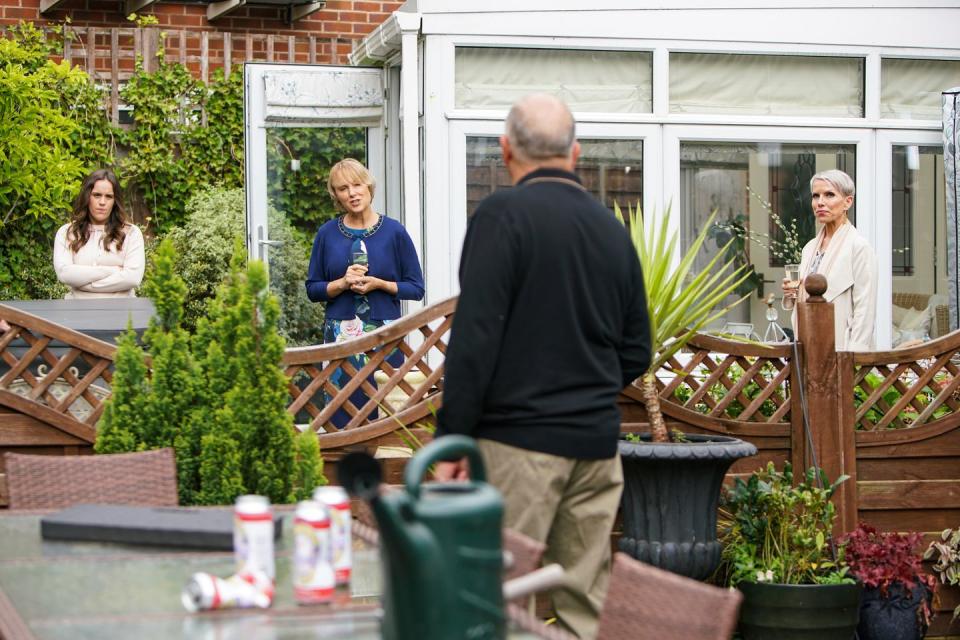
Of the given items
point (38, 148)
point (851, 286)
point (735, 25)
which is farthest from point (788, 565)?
point (38, 148)

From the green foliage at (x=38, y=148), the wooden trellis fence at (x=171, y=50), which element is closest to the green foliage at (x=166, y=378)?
the green foliage at (x=38, y=148)

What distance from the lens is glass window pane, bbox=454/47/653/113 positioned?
7.82 meters

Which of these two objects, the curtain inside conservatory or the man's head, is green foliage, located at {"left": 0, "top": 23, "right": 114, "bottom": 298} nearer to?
the curtain inside conservatory

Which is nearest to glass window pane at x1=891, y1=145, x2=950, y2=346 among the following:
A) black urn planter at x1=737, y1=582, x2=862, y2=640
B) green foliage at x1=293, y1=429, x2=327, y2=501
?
black urn planter at x1=737, y1=582, x2=862, y2=640

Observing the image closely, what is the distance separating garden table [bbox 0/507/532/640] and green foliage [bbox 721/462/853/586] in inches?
97.8

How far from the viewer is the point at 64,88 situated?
384 inches

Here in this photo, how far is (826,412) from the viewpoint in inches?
222

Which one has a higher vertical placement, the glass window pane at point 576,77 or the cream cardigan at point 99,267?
the glass window pane at point 576,77

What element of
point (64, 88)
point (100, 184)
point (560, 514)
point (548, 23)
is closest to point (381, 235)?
point (100, 184)

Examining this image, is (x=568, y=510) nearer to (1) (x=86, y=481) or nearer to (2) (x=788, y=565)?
(1) (x=86, y=481)

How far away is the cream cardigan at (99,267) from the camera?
6.92 meters

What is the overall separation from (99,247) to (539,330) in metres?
4.18

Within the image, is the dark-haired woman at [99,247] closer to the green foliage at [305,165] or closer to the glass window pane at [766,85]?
the green foliage at [305,165]

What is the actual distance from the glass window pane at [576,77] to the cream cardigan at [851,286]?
2.13m
